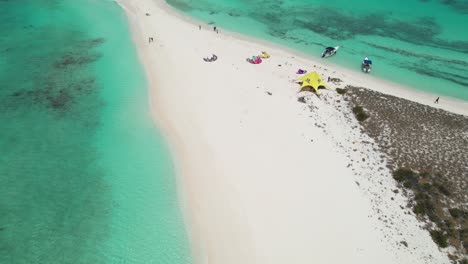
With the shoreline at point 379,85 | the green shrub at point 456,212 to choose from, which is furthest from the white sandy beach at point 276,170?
the green shrub at point 456,212

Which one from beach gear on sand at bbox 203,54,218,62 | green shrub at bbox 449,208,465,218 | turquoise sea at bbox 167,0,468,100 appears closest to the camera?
green shrub at bbox 449,208,465,218

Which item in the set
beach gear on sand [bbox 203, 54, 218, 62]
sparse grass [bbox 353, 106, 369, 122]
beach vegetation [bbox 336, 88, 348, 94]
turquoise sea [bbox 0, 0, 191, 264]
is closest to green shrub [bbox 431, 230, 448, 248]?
sparse grass [bbox 353, 106, 369, 122]

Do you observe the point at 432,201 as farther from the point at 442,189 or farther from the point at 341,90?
the point at 341,90

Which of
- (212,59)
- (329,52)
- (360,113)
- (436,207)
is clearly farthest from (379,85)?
(212,59)

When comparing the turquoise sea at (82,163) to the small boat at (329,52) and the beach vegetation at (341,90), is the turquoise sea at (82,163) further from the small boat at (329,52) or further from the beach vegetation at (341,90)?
the small boat at (329,52)

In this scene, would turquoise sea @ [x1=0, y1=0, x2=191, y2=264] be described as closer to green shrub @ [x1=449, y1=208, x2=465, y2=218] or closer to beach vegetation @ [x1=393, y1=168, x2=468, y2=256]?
beach vegetation @ [x1=393, y1=168, x2=468, y2=256]
